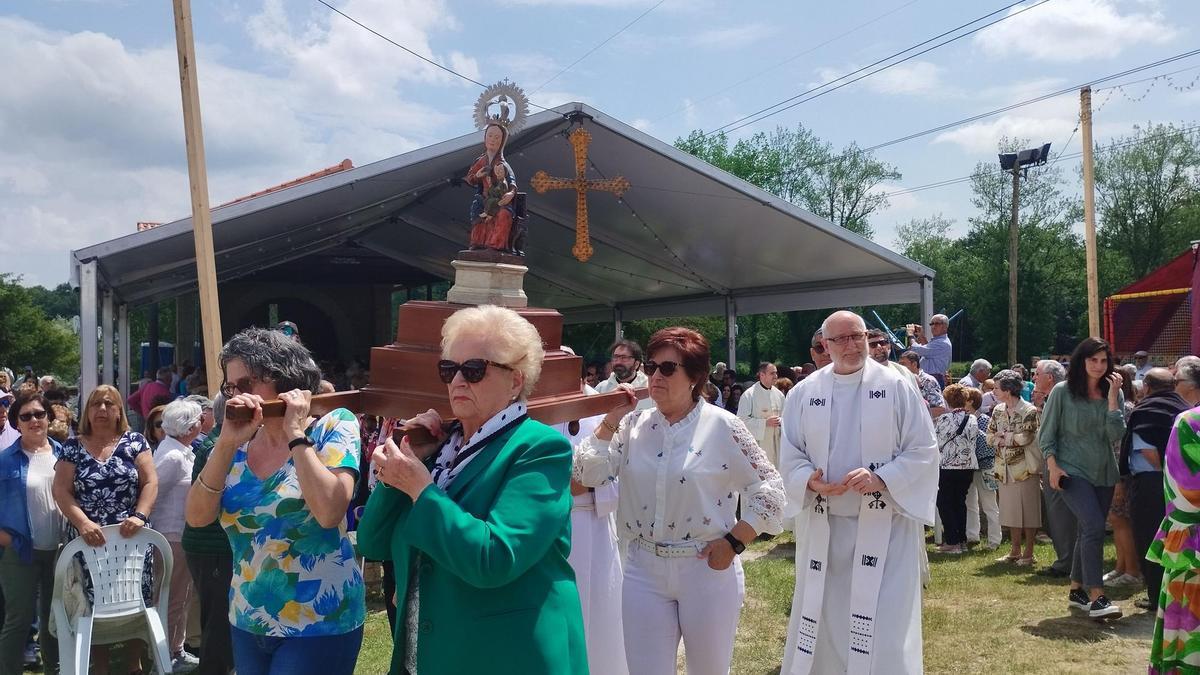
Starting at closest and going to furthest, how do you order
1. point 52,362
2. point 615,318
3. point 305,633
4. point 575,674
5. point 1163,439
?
point 575,674 → point 305,633 → point 1163,439 → point 615,318 → point 52,362

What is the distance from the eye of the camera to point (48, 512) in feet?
18.9

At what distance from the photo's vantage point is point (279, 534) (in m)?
3.14

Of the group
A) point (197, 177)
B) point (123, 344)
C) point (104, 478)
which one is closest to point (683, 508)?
point (104, 478)

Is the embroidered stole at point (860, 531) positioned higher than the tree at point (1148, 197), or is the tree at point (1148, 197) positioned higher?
the tree at point (1148, 197)

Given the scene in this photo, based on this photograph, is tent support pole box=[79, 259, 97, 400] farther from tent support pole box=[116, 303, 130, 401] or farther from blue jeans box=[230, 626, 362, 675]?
blue jeans box=[230, 626, 362, 675]

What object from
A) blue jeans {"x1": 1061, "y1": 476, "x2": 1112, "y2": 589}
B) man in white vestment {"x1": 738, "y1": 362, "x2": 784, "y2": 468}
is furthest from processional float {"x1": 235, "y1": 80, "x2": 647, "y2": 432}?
man in white vestment {"x1": 738, "y1": 362, "x2": 784, "y2": 468}

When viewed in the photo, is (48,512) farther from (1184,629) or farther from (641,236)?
(641,236)

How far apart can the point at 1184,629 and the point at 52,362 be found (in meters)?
→ 40.0

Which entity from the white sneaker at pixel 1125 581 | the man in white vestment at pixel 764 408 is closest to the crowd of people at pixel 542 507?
the white sneaker at pixel 1125 581

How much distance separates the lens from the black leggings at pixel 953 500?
32.1 feet

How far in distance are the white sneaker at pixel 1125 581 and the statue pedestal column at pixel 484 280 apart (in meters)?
5.66

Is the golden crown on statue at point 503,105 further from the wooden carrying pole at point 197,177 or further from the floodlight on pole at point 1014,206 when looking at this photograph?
the floodlight on pole at point 1014,206

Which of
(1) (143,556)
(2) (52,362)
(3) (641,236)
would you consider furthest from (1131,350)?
(2) (52,362)

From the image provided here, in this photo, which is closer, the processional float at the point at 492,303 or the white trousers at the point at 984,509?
the processional float at the point at 492,303
